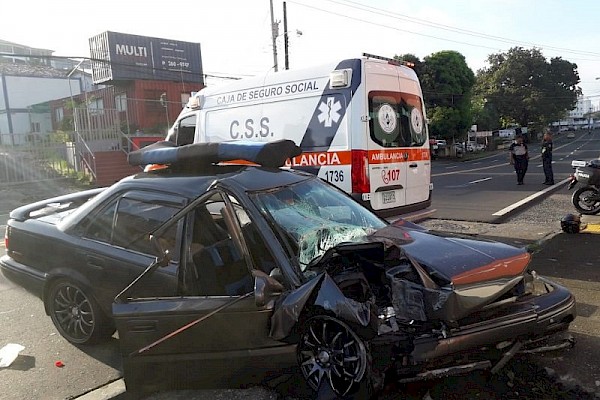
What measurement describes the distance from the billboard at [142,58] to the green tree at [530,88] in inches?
1854

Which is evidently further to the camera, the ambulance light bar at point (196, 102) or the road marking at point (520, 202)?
the road marking at point (520, 202)

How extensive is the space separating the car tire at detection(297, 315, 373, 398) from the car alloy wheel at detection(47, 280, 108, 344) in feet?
6.11

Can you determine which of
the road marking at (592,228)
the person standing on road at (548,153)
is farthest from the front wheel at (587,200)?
the person standing on road at (548,153)

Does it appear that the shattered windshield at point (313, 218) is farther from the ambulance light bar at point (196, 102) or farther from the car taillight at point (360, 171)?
the ambulance light bar at point (196, 102)

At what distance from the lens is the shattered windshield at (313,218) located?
10.3 feet

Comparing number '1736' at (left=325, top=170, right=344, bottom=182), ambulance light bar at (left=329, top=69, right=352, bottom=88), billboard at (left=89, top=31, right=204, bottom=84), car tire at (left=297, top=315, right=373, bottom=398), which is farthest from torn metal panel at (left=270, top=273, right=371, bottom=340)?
billboard at (left=89, top=31, right=204, bottom=84)

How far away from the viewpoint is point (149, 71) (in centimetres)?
3206

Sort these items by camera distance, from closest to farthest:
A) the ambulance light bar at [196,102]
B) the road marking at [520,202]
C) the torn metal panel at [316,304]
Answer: the torn metal panel at [316,304] → the ambulance light bar at [196,102] → the road marking at [520,202]

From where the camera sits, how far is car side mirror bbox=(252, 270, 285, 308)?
2.72 meters

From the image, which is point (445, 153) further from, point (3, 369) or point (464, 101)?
point (3, 369)

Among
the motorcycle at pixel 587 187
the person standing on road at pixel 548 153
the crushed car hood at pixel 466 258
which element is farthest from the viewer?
the person standing on road at pixel 548 153

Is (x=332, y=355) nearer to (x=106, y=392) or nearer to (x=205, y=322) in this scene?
(x=205, y=322)

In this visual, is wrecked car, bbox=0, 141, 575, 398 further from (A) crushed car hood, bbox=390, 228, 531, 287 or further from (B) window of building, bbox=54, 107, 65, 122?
(B) window of building, bbox=54, 107, 65, 122

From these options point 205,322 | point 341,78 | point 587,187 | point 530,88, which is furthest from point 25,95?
point 530,88
